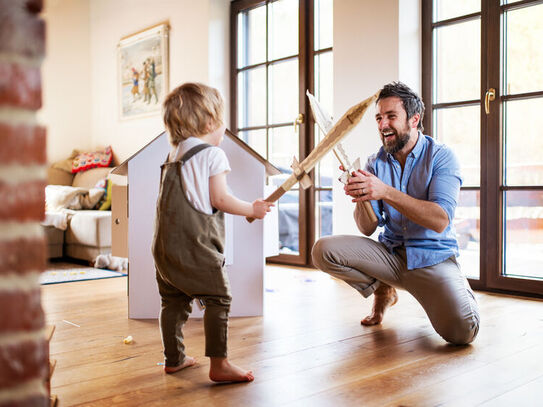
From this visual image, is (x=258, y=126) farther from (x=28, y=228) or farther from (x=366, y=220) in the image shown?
(x=28, y=228)

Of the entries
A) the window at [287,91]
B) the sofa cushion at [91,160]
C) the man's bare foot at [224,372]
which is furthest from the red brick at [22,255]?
the sofa cushion at [91,160]

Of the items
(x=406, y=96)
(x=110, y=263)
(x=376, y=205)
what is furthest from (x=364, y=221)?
(x=110, y=263)

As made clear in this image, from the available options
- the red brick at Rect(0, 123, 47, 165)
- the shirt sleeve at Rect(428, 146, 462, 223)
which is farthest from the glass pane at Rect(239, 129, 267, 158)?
the red brick at Rect(0, 123, 47, 165)

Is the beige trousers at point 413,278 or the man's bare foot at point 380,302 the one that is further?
the man's bare foot at point 380,302

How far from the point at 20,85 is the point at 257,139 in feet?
13.0

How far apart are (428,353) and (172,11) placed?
4.11 m

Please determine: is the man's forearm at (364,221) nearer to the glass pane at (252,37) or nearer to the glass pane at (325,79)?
the glass pane at (325,79)

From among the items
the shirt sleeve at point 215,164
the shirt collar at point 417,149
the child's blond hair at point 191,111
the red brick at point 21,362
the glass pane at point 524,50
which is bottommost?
the red brick at point 21,362

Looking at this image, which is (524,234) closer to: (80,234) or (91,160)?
(80,234)

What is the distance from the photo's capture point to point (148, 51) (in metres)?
5.15

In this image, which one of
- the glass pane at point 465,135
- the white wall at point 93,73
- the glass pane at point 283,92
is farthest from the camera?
the white wall at point 93,73

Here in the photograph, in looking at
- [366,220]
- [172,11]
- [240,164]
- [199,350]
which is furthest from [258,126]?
[199,350]

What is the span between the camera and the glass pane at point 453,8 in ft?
9.86

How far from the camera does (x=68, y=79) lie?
6062mm
